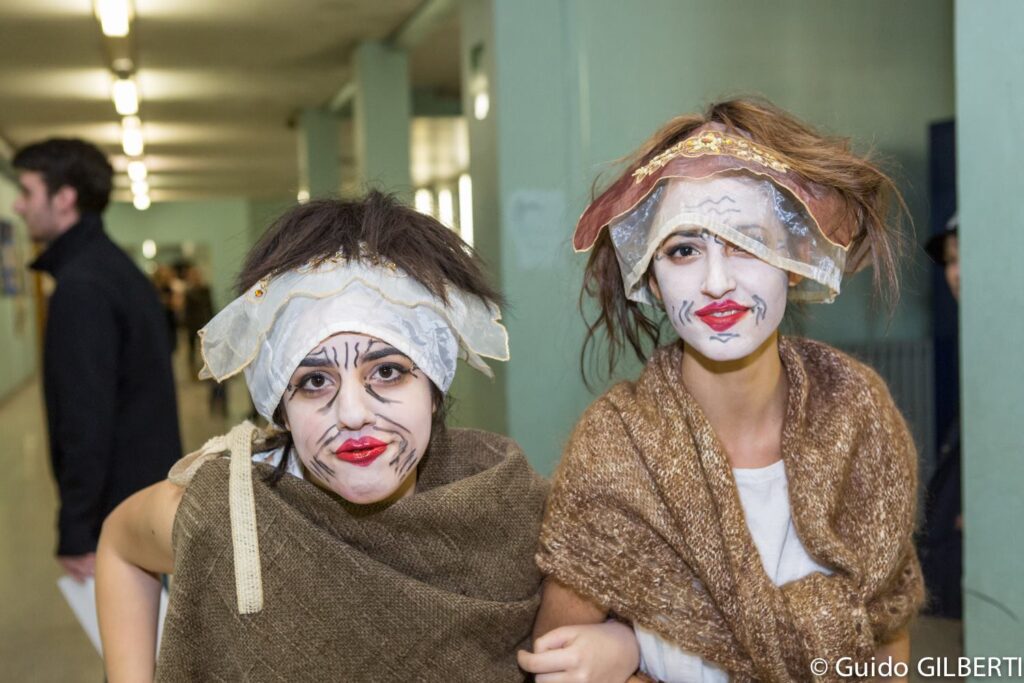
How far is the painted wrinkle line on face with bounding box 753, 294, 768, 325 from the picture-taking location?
1.56 metres

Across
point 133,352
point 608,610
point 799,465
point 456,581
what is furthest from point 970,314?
point 133,352

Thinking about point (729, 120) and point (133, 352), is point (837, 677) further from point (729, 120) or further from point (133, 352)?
point (133, 352)

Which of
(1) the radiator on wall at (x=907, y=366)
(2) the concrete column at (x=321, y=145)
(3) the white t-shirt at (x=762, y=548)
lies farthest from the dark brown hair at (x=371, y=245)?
(2) the concrete column at (x=321, y=145)

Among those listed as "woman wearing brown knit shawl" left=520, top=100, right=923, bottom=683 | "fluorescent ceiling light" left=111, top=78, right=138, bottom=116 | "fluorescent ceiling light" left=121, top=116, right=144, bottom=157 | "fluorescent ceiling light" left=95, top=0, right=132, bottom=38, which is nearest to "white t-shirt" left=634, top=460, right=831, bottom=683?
"woman wearing brown knit shawl" left=520, top=100, right=923, bottom=683

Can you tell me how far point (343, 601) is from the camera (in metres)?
1.53

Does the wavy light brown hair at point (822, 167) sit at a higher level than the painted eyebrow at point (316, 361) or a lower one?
higher

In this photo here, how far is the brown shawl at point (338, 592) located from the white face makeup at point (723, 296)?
0.39m

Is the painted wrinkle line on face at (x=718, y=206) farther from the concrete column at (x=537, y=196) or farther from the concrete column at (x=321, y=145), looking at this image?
the concrete column at (x=321, y=145)

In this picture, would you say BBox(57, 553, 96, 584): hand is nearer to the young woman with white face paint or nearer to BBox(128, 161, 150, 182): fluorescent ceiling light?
the young woman with white face paint

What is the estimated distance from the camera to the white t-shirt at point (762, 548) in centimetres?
161

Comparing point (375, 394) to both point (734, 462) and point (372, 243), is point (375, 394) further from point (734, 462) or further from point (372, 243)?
point (734, 462)

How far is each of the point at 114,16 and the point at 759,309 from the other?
6.27 metres

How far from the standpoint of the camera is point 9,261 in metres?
15.8

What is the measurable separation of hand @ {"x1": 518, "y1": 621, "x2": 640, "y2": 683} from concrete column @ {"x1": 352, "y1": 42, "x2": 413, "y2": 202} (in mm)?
6529
